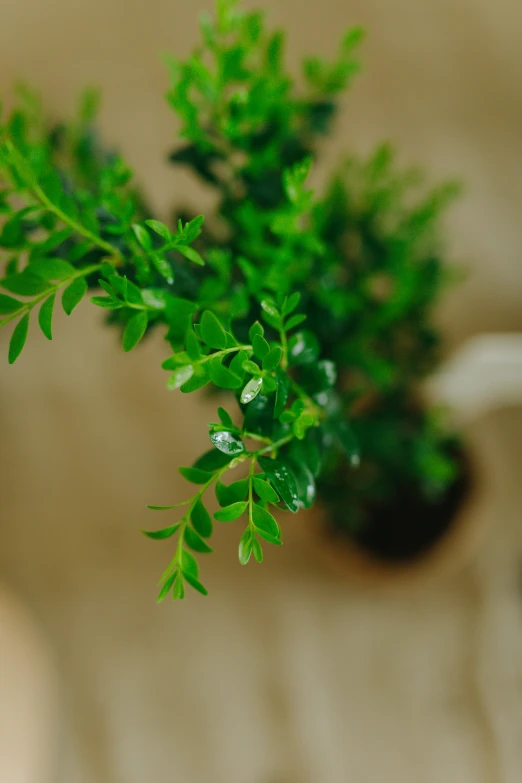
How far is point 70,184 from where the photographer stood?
1.93 ft

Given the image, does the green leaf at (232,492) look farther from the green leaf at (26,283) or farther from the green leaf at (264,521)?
the green leaf at (26,283)

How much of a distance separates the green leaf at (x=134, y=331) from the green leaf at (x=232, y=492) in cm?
10

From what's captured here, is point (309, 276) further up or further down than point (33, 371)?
further down

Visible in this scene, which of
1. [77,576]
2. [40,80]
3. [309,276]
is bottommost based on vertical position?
[77,576]

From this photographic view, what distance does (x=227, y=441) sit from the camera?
42 centimetres

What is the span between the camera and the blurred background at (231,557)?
3.77 ft

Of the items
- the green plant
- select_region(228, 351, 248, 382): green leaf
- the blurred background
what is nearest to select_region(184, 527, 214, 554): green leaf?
the green plant

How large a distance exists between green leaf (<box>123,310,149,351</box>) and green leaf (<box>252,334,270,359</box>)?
0.24 ft

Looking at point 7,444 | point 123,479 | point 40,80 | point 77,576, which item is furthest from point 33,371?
point 40,80

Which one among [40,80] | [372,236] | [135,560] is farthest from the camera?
[40,80]

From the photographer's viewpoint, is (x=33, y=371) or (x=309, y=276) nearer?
(x=309, y=276)

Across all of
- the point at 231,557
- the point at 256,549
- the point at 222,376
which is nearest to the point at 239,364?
the point at 222,376

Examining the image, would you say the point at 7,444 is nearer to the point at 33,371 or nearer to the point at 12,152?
the point at 33,371

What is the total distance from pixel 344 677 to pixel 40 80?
1460 millimetres
